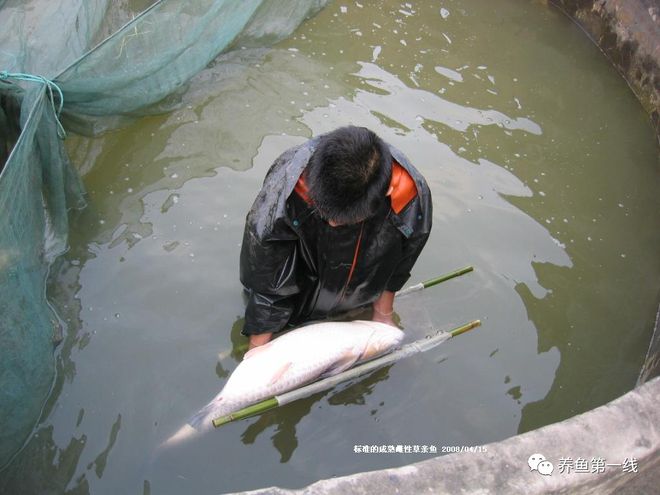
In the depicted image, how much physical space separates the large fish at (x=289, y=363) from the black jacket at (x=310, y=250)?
19 centimetres

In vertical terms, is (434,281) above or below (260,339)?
above

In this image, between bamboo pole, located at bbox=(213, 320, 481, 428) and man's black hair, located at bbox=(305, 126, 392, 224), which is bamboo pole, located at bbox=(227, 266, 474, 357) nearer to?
bamboo pole, located at bbox=(213, 320, 481, 428)

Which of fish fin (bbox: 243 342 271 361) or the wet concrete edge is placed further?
the wet concrete edge

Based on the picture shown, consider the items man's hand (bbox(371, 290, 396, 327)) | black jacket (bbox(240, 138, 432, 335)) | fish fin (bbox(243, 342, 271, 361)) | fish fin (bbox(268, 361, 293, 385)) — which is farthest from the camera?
man's hand (bbox(371, 290, 396, 327))

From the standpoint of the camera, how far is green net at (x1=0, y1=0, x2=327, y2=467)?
10.7ft

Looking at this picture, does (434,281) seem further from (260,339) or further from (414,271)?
(260,339)

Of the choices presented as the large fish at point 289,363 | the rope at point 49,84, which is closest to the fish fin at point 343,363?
the large fish at point 289,363

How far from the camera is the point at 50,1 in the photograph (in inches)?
182

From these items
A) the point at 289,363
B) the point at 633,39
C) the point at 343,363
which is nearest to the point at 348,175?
the point at 289,363

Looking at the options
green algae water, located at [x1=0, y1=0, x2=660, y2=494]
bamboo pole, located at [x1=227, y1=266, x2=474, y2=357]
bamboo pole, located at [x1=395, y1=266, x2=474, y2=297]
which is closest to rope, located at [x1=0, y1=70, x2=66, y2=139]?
green algae water, located at [x1=0, y1=0, x2=660, y2=494]

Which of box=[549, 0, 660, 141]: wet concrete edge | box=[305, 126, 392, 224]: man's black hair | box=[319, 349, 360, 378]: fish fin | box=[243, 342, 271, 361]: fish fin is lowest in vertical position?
box=[243, 342, 271, 361]: fish fin

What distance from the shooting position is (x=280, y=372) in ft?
10.8

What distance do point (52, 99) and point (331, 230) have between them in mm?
2237

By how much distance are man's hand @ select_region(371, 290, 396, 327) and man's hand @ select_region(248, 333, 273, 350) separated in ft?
2.38
